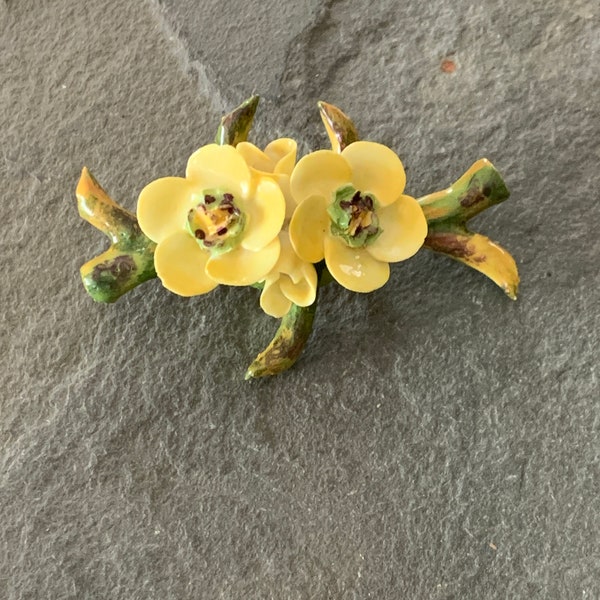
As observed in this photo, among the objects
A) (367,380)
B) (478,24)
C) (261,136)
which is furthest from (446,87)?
(367,380)

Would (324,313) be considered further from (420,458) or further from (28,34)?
(28,34)

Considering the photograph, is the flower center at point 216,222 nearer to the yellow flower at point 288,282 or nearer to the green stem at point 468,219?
the yellow flower at point 288,282

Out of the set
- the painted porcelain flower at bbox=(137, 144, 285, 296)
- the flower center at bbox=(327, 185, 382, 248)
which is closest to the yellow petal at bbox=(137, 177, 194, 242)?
the painted porcelain flower at bbox=(137, 144, 285, 296)

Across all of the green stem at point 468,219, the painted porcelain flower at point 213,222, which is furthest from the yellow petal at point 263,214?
the green stem at point 468,219

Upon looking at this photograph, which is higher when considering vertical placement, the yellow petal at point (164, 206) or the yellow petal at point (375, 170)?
the yellow petal at point (164, 206)

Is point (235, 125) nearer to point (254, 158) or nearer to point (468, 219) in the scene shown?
point (254, 158)
